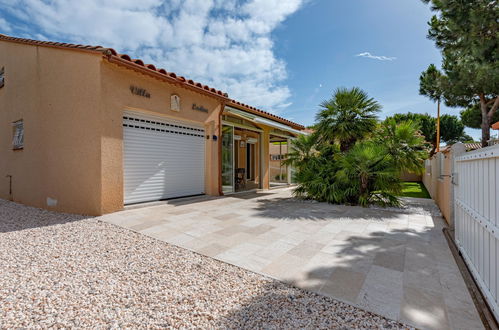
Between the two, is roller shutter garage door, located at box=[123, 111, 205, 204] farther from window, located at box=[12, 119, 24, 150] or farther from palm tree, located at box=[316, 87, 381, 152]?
palm tree, located at box=[316, 87, 381, 152]

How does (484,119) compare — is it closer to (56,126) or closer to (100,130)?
(100,130)

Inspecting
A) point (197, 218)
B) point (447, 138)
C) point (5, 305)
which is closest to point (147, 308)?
point (5, 305)

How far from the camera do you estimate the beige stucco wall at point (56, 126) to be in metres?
7.68

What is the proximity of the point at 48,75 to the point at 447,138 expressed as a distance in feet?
175

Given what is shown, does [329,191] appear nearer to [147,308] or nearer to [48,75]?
[147,308]

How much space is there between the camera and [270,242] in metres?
5.33

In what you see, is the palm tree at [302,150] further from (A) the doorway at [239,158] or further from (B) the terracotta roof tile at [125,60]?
(B) the terracotta roof tile at [125,60]

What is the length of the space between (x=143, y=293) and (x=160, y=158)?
23.8ft

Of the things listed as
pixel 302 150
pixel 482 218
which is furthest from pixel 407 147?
pixel 482 218

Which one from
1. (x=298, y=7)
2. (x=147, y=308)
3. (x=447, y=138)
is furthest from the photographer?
(x=447, y=138)

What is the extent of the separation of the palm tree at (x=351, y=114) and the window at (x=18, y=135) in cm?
1415

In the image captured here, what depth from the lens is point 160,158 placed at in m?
9.84

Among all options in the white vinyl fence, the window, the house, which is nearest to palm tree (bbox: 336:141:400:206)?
the white vinyl fence

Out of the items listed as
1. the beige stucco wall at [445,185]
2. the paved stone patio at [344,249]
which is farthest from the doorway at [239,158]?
the beige stucco wall at [445,185]
